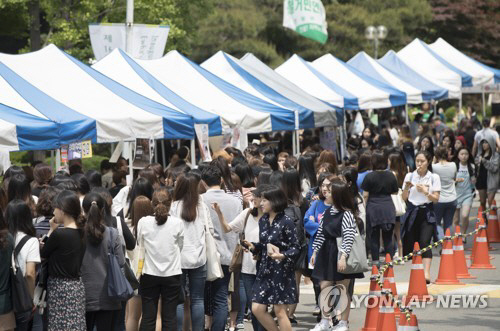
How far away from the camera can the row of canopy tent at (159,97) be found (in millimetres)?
13742

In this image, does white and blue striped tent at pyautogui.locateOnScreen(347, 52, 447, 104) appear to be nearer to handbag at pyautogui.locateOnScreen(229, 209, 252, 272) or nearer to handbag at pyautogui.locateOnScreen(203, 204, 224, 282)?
handbag at pyautogui.locateOnScreen(229, 209, 252, 272)

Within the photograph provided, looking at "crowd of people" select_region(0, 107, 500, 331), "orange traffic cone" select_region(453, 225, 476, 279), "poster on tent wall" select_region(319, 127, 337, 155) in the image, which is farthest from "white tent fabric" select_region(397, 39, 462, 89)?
"crowd of people" select_region(0, 107, 500, 331)

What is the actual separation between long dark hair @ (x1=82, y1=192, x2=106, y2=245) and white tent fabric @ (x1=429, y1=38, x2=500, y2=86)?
28.4m

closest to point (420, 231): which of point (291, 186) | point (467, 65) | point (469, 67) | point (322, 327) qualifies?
point (291, 186)

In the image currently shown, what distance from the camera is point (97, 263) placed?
832 centimetres

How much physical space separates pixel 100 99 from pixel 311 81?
11004 mm

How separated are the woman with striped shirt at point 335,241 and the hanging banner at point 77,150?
4.80m

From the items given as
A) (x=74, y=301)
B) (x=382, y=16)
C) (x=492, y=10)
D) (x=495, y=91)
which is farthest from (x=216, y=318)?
(x=492, y=10)

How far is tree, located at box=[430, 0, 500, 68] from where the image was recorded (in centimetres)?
5566

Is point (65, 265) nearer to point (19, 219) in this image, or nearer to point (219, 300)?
point (19, 219)

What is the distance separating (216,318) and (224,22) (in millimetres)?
38111

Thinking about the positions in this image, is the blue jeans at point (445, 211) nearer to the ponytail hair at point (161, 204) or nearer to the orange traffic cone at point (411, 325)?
the orange traffic cone at point (411, 325)

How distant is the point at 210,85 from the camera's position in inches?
749

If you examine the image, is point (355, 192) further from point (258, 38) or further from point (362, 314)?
point (258, 38)
